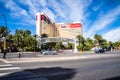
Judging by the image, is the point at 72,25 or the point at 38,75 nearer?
the point at 38,75

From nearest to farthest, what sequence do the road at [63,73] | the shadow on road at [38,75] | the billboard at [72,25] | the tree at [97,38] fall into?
the shadow on road at [38,75]
the road at [63,73]
the tree at [97,38]
the billboard at [72,25]

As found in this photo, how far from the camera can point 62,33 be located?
621ft

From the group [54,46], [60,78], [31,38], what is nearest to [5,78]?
[60,78]

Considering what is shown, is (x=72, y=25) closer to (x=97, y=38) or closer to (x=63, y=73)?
(x=97, y=38)

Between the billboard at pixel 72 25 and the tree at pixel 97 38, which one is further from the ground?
the billboard at pixel 72 25

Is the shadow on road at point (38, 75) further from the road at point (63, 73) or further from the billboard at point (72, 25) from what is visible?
the billboard at point (72, 25)

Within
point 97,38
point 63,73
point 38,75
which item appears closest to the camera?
point 38,75

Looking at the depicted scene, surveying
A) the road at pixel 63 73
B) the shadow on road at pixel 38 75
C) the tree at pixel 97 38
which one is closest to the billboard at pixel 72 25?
the tree at pixel 97 38

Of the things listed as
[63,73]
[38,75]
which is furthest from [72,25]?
[38,75]

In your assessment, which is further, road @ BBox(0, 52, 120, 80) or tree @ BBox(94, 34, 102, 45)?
tree @ BBox(94, 34, 102, 45)

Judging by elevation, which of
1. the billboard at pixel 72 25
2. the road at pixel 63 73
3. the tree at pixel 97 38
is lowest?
the road at pixel 63 73

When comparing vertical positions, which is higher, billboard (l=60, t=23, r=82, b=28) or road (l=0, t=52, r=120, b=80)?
billboard (l=60, t=23, r=82, b=28)

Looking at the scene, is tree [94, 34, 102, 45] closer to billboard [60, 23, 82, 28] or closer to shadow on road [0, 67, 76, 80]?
billboard [60, 23, 82, 28]

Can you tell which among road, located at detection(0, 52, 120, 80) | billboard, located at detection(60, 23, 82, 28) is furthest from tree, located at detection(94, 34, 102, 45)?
billboard, located at detection(60, 23, 82, 28)
